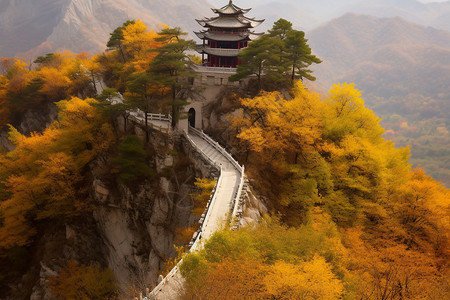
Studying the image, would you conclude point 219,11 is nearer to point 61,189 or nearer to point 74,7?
point 61,189

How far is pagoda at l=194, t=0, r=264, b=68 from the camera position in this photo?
41844 mm

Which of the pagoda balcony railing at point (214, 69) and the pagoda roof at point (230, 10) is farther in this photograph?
the pagoda roof at point (230, 10)

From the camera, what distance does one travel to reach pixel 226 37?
42.1 m

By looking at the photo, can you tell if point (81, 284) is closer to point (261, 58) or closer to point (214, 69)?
point (214, 69)

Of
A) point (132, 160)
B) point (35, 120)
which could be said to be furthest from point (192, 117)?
point (35, 120)

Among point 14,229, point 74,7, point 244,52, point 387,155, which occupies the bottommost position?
point 14,229

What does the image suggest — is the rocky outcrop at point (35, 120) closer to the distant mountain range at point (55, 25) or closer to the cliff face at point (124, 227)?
the cliff face at point (124, 227)

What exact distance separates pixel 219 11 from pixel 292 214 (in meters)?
32.6

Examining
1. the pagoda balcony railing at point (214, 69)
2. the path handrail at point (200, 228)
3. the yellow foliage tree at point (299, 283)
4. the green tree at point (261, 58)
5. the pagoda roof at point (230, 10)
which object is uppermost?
the pagoda roof at point (230, 10)

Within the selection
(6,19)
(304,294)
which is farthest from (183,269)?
(6,19)

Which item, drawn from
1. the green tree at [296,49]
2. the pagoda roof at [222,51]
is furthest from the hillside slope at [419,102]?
the pagoda roof at [222,51]

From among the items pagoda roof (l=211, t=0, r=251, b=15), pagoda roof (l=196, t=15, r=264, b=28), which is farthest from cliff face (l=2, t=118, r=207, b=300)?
pagoda roof (l=211, t=0, r=251, b=15)

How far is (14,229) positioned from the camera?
106 feet

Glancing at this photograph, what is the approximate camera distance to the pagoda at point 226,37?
41844mm
